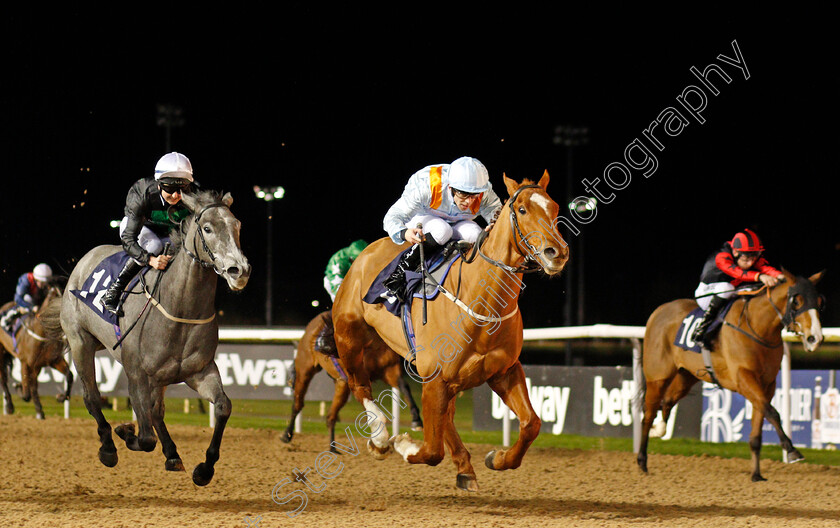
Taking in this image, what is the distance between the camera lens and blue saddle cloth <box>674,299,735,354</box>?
8.34 meters

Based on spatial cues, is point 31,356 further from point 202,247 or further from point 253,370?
point 202,247

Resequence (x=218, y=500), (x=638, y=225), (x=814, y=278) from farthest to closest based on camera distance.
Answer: (x=638, y=225), (x=814, y=278), (x=218, y=500)

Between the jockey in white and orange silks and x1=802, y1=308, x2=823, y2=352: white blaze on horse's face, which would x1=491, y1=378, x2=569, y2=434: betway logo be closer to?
x1=802, y1=308, x2=823, y2=352: white blaze on horse's face

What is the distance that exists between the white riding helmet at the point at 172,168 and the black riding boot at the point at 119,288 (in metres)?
0.61

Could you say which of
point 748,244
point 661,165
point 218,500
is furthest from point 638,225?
point 218,500

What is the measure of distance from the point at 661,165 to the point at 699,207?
502 cm

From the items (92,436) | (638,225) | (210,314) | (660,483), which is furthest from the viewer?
(638,225)

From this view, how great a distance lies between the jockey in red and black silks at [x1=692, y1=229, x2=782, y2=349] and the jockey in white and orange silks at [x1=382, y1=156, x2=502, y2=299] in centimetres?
362

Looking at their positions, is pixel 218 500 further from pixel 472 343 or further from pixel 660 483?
pixel 660 483

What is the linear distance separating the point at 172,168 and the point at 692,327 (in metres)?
5.19

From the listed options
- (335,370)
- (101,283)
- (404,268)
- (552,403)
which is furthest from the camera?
(552,403)

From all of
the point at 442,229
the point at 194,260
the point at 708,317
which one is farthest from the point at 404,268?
the point at 708,317

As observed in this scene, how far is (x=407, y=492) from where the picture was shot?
21.9ft

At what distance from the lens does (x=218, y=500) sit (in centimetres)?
616
